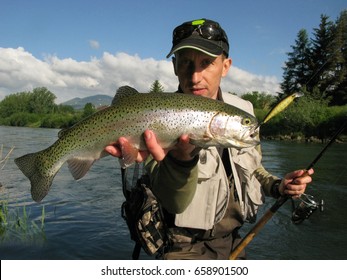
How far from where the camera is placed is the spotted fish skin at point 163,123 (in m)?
2.74

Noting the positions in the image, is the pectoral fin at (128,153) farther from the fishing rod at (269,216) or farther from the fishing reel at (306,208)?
the fishing reel at (306,208)

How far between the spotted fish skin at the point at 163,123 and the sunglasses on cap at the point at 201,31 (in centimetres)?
100

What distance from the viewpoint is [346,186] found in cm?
1380

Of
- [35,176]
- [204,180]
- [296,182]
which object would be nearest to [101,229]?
[35,176]

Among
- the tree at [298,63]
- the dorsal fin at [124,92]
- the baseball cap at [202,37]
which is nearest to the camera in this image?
the dorsal fin at [124,92]

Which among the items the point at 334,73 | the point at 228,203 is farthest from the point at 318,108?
the point at 228,203

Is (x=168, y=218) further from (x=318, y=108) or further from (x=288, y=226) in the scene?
(x=318, y=108)

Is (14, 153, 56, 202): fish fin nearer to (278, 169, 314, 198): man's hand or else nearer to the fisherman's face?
the fisherman's face

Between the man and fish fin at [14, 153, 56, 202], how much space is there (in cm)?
73

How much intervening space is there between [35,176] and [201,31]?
2.09 m

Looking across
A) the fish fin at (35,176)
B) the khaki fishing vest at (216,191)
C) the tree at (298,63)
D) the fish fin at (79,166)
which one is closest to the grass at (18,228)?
the fish fin at (35,176)

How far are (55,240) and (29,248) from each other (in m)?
0.77

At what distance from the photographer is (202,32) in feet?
11.5
